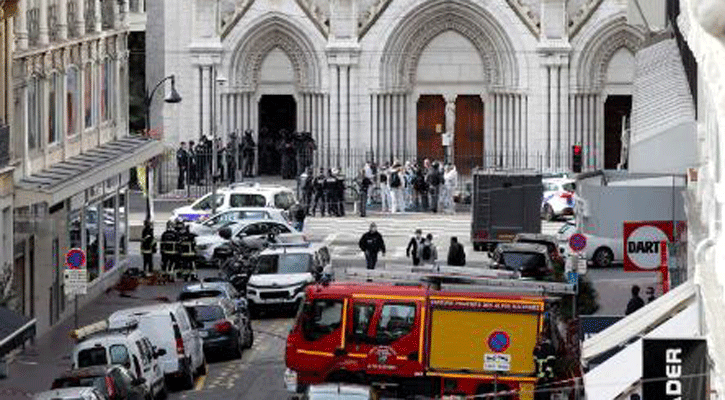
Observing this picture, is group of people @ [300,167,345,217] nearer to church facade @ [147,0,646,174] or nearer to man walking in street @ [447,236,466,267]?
church facade @ [147,0,646,174]

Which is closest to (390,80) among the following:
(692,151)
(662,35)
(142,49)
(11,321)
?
(142,49)

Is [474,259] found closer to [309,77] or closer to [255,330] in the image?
[255,330]

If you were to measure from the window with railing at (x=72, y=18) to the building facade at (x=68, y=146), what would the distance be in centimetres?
2

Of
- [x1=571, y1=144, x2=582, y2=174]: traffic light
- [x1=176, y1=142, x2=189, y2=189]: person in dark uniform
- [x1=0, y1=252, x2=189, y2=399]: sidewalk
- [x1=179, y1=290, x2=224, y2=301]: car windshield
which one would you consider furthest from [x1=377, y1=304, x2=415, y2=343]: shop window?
[x1=176, y1=142, x2=189, y2=189]: person in dark uniform

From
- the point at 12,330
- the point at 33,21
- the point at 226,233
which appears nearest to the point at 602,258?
the point at 226,233

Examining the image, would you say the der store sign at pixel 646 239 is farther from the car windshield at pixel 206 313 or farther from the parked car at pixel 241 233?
the parked car at pixel 241 233

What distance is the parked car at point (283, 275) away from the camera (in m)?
44.8

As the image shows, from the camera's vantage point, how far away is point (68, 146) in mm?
47406

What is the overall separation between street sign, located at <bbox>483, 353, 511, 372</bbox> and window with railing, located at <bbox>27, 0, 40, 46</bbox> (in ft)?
54.1

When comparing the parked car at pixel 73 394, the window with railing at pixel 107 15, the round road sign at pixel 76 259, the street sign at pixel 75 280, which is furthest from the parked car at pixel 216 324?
the window with railing at pixel 107 15

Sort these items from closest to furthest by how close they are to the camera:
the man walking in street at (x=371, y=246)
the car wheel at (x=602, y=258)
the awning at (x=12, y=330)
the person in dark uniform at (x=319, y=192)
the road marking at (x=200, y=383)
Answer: the awning at (x=12, y=330) → the road marking at (x=200, y=383) → the man walking in street at (x=371, y=246) → the car wheel at (x=602, y=258) → the person in dark uniform at (x=319, y=192)

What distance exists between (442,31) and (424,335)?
40.8 metres

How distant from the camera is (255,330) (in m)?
43.9

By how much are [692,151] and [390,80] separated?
168 feet
